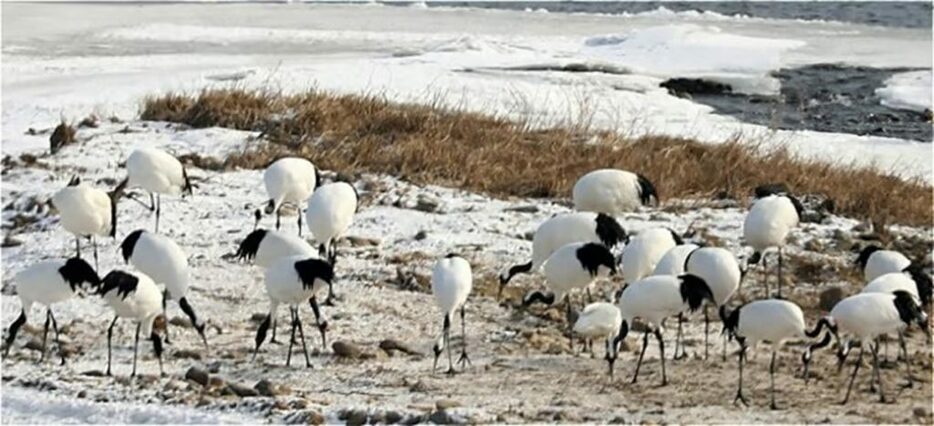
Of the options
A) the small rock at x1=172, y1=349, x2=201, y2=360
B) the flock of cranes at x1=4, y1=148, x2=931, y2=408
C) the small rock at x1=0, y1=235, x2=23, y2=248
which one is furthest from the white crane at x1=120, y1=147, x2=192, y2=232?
the small rock at x1=172, y1=349, x2=201, y2=360

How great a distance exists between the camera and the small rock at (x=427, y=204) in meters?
9.84

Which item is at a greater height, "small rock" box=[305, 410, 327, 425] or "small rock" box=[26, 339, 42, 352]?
"small rock" box=[26, 339, 42, 352]

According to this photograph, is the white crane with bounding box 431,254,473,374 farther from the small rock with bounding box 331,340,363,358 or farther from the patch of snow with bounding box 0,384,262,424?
the patch of snow with bounding box 0,384,262,424

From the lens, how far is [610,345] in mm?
6707

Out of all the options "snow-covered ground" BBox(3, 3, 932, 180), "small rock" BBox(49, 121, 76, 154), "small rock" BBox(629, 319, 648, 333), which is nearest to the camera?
"small rock" BBox(629, 319, 648, 333)

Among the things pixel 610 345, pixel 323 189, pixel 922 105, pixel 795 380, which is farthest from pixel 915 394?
pixel 922 105

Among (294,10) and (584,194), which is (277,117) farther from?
(294,10)

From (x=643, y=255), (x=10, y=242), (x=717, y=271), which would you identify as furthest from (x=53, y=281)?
(x=717, y=271)

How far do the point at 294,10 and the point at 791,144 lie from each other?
60.9 ft

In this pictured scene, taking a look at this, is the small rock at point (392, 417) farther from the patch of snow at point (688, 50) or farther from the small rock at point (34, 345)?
the patch of snow at point (688, 50)

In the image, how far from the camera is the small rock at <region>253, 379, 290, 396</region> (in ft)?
21.0

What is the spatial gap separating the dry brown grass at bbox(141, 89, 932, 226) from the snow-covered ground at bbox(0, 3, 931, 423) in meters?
0.33

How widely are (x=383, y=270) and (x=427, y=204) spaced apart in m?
1.29

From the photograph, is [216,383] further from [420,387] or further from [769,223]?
[769,223]
